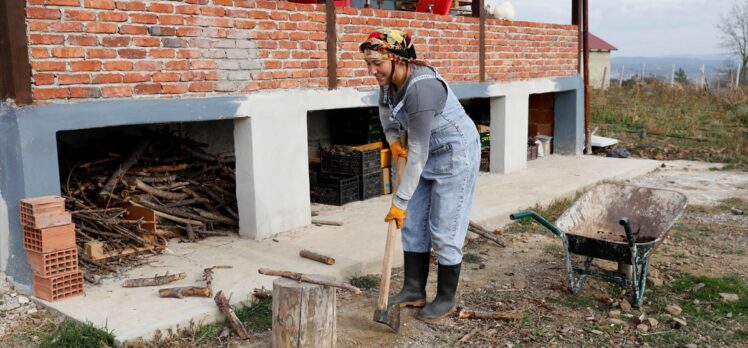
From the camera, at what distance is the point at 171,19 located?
5.86 meters

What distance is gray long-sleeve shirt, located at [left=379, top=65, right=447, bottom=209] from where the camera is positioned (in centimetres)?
443

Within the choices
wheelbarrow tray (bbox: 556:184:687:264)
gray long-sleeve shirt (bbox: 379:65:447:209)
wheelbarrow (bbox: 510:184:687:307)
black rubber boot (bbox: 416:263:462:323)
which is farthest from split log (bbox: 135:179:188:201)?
wheelbarrow tray (bbox: 556:184:687:264)

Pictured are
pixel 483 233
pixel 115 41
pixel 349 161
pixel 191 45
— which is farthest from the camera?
pixel 349 161

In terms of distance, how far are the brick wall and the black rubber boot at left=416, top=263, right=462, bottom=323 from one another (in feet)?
8.90

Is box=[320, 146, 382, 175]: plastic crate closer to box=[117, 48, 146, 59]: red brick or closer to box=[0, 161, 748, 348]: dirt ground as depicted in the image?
box=[0, 161, 748, 348]: dirt ground

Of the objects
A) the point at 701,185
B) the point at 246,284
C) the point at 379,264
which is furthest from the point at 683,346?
the point at 701,185

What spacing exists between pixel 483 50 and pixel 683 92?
14.8m

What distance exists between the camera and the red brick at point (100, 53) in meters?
5.34

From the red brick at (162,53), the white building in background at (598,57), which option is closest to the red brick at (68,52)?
the red brick at (162,53)

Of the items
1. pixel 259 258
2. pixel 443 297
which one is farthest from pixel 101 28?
pixel 443 297

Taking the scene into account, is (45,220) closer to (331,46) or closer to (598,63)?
(331,46)

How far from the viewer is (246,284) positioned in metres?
5.39

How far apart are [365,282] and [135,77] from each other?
2.50 m

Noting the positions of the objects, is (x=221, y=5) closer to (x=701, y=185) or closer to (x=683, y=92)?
(x=701, y=185)
